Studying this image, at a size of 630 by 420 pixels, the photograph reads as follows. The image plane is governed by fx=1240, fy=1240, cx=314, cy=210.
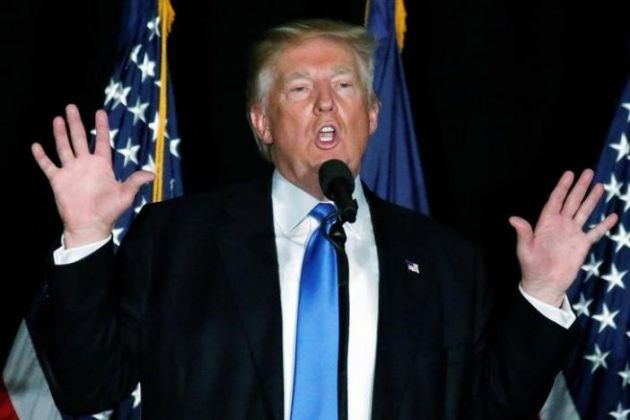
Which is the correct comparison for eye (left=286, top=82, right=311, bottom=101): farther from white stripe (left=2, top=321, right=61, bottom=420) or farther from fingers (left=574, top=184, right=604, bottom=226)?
white stripe (left=2, top=321, right=61, bottom=420)

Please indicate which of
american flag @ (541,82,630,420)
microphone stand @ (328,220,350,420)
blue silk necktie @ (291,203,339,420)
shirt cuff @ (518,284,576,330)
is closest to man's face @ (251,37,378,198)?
blue silk necktie @ (291,203,339,420)

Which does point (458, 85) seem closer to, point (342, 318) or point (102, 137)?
point (102, 137)

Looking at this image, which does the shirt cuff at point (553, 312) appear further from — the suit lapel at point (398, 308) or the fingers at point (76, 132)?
the fingers at point (76, 132)

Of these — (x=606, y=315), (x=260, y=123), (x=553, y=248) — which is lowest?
(x=606, y=315)

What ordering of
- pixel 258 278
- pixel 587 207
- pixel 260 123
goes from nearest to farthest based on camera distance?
pixel 258 278, pixel 587 207, pixel 260 123

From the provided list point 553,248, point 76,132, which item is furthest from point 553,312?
point 76,132

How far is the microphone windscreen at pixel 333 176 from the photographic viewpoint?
7.44ft

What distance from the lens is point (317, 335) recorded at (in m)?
2.52

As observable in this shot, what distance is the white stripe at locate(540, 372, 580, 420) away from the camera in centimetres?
355

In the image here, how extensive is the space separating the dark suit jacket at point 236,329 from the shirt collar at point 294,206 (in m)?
0.04

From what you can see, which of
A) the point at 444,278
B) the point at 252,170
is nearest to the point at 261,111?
the point at 444,278

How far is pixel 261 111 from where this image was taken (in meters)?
2.99

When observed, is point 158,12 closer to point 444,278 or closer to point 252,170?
point 252,170

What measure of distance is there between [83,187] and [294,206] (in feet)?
1.78
